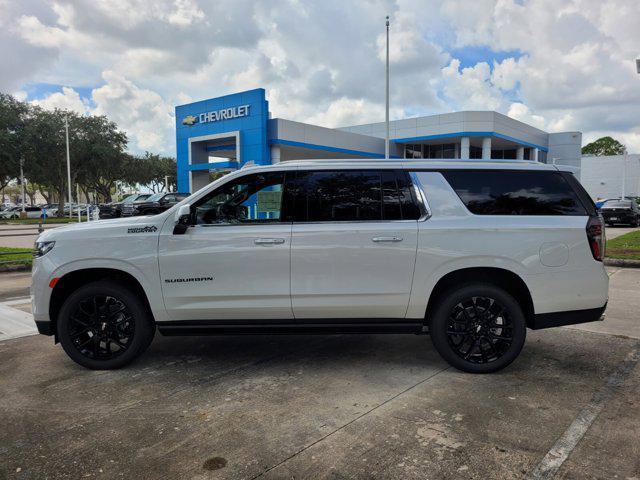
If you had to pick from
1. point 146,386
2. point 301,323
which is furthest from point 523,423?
point 146,386

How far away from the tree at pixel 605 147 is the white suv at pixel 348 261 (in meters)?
96.1

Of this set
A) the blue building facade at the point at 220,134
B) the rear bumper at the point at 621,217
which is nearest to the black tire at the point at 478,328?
the blue building facade at the point at 220,134

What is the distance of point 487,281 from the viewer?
172 inches

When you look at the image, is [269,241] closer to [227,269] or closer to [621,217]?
[227,269]

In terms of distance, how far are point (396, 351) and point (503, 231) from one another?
1.72 metres

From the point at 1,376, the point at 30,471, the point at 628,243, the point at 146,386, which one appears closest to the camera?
the point at 30,471

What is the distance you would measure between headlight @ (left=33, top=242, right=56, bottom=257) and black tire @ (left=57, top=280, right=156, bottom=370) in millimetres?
462

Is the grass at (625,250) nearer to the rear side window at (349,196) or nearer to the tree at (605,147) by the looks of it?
the rear side window at (349,196)

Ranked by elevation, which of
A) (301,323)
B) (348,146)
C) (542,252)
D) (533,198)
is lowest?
(301,323)

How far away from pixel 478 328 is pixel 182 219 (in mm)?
2834

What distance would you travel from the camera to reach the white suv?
418cm

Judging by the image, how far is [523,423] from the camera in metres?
3.39

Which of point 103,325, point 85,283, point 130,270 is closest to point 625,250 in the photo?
point 130,270

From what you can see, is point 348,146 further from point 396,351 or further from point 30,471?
point 30,471
